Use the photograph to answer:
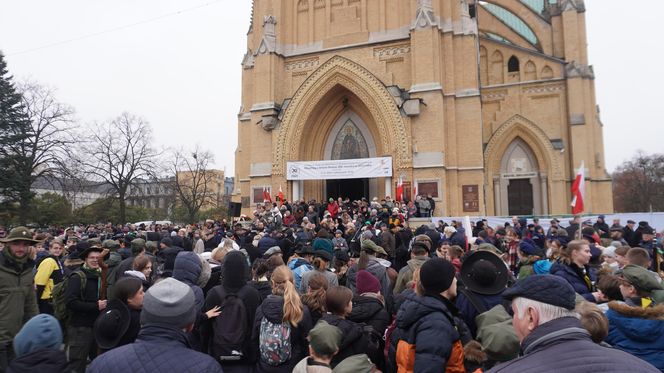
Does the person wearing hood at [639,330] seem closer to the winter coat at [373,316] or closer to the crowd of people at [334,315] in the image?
the crowd of people at [334,315]

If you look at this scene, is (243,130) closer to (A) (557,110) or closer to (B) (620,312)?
(A) (557,110)

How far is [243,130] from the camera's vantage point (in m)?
27.2

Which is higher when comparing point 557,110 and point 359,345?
point 557,110

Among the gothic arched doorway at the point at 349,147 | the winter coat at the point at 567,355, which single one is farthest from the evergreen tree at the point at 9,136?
the winter coat at the point at 567,355

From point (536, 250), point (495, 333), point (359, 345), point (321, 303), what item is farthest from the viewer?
point (536, 250)

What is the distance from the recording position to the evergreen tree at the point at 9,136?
24.7m

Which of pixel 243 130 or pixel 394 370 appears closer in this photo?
pixel 394 370

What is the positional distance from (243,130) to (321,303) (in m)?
24.5

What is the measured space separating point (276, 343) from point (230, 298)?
2.14 feet

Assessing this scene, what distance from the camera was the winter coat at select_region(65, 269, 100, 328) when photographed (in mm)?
4844

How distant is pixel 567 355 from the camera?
1.73 meters

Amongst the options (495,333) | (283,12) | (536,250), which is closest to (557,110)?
(283,12)

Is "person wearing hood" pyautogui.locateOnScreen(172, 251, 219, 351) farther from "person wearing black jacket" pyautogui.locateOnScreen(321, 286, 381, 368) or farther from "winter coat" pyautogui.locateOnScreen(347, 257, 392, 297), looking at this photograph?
"winter coat" pyautogui.locateOnScreen(347, 257, 392, 297)

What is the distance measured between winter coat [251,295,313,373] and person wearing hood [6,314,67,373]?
5.48 feet
